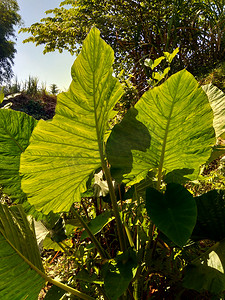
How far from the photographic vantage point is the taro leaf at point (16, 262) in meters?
0.47

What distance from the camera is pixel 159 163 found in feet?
2.10

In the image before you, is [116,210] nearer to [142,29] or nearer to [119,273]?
[119,273]

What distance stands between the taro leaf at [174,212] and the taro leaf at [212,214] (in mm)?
114

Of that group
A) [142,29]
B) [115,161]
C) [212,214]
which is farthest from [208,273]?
[142,29]

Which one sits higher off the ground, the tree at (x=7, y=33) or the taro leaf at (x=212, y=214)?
the tree at (x=7, y=33)

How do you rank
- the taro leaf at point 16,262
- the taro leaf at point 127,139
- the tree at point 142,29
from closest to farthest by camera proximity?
the taro leaf at point 16,262, the taro leaf at point 127,139, the tree at point 142,29

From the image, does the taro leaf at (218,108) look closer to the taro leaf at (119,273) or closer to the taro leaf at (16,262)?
the taro leaf at (119,273)

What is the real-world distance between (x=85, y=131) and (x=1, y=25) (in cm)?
1974

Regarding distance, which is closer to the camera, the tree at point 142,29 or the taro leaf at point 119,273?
the taro leaf at point 119,273

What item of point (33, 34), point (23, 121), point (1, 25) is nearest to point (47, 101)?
point (33, 34)

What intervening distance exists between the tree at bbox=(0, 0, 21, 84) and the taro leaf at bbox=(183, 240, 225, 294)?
1879 centimetres

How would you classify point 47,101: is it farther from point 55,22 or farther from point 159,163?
point 159,163

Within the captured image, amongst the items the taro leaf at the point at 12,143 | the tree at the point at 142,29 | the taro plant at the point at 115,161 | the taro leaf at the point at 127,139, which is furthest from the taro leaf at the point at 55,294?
the tree at the point at 142,29

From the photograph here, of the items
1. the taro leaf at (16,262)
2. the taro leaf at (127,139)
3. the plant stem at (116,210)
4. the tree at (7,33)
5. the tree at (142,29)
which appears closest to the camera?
the taro leaf at (16,262)
